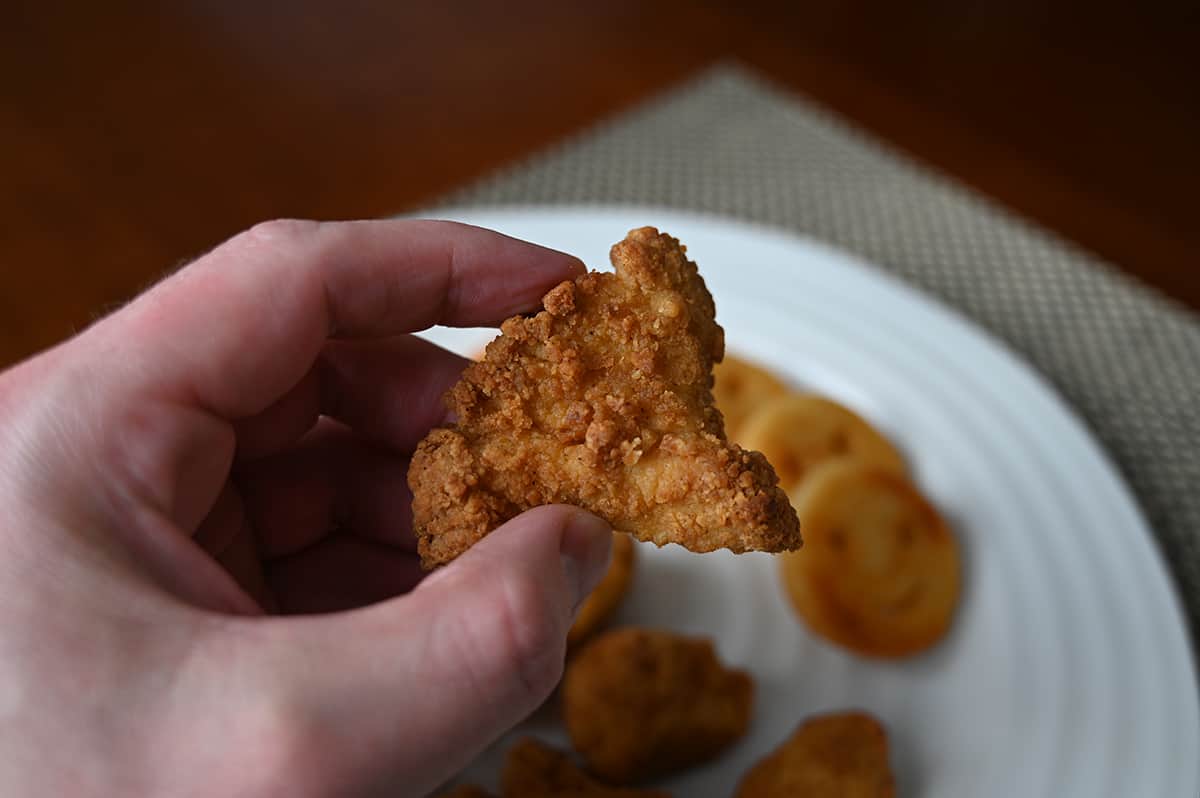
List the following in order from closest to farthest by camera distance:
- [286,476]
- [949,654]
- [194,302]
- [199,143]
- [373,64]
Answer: [194,302] < [286,476] < [949,654] < [199,143] < [373,64]

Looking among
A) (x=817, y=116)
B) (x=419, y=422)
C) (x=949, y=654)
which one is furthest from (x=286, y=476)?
(x=817, y=116)

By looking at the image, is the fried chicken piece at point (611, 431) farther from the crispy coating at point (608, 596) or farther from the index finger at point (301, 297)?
the crispy coating at point (608, 596)

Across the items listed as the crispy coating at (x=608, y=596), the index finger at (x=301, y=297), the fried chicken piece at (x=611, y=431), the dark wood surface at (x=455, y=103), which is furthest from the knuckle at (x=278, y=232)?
the dark wood surface at (x=455, y=103)

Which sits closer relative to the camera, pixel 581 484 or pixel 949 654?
pixel 581 484

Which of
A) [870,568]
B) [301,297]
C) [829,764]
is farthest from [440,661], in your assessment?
[870,568]

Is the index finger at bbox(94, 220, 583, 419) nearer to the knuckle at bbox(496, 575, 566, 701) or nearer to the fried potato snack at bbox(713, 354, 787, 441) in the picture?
the knuckle at bbox(496, 575, 566, 701)

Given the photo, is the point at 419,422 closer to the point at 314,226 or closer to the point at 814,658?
the point at 314,226
